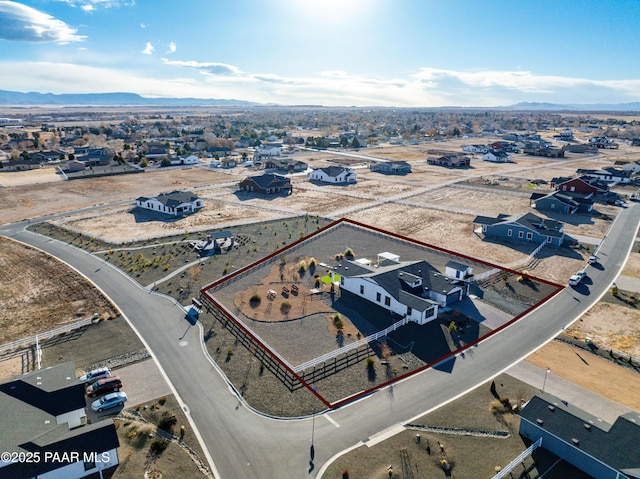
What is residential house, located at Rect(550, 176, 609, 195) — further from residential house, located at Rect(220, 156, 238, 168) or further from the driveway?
the driveway

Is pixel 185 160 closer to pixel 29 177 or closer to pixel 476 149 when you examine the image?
pixel 29 177

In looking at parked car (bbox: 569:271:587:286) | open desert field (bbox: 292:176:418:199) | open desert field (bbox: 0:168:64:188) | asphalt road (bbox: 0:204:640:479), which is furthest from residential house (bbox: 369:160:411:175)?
open desert field (bbox: 0:168:64:188)

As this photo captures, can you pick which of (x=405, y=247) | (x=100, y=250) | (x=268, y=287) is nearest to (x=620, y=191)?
(x=405, y=247)

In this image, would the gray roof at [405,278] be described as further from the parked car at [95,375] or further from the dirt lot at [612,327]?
the parked car at [95,375]

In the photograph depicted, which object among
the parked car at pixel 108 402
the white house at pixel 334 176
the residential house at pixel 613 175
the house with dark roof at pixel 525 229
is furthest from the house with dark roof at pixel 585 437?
the residential house at pixel 613 175

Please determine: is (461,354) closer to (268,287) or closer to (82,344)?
(268,287)

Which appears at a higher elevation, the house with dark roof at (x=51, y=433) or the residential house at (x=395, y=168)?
the house with dark roof at (x=51, y=433)
